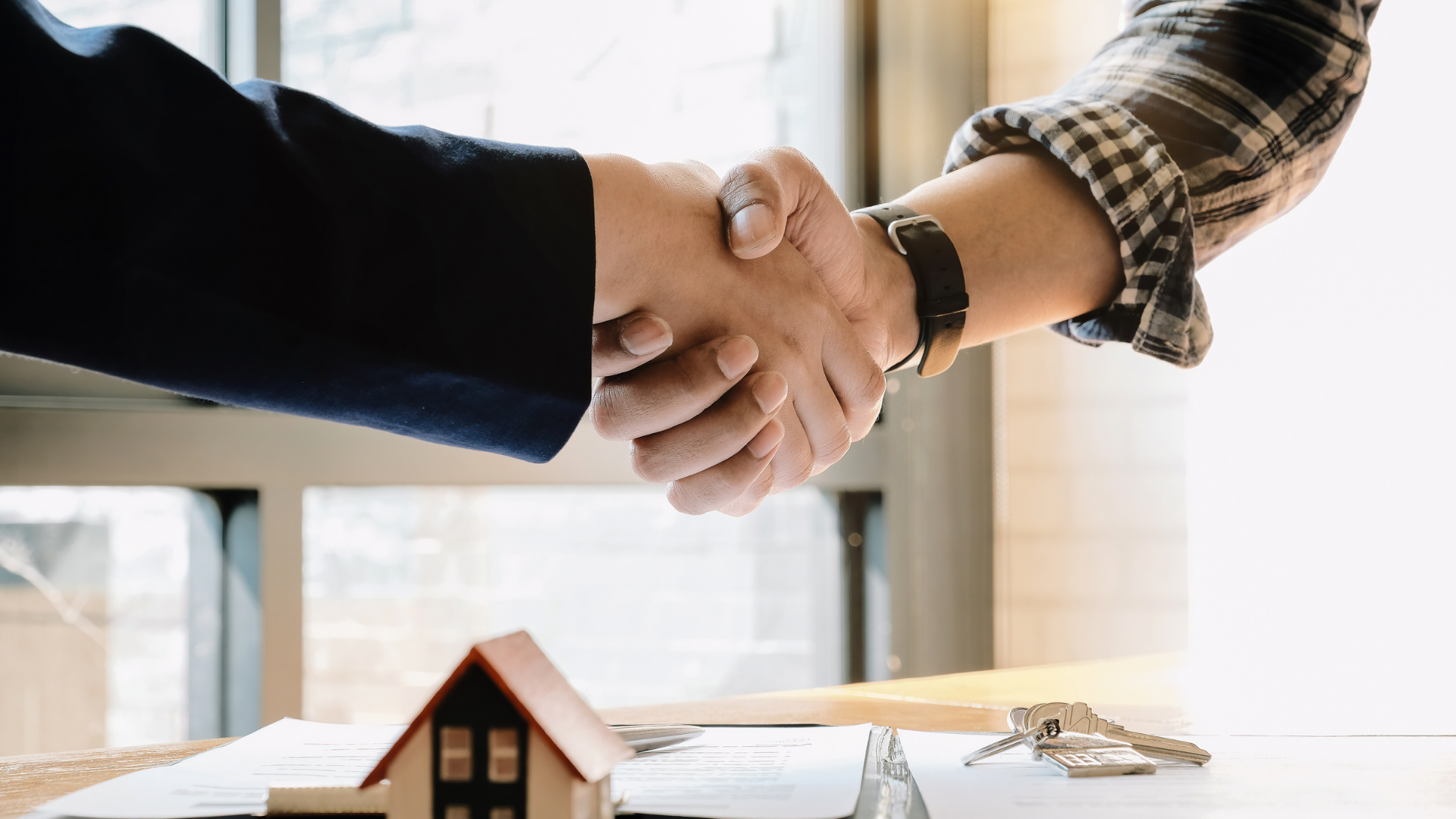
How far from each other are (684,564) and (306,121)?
1498mm

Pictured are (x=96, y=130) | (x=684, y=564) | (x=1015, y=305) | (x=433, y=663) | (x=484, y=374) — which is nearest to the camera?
(x=96, y=130)

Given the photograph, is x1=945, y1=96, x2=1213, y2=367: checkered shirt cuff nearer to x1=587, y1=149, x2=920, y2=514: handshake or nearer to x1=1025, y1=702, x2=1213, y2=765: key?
x1=587, y1=149, x2=920, y2=514: handshake

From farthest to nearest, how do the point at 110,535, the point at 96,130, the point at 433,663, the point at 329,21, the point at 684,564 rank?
1. the point at 684,564
2. the point at 433,663
3. the point at 329,21
4. the point at 110,535
5. the point at 96,130

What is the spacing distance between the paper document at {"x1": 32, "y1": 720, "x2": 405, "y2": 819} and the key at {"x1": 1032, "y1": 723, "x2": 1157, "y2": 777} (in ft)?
1.01

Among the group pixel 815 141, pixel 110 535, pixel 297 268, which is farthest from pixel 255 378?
pixel 815 141

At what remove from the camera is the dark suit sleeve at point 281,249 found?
522 mm

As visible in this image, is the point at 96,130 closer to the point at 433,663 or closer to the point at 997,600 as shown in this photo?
the point at 433,663

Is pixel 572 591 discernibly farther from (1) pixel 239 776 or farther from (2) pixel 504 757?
(2) pixel 504 757

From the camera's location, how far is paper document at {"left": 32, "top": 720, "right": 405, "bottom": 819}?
44 centimetres

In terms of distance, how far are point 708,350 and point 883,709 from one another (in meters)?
0.30

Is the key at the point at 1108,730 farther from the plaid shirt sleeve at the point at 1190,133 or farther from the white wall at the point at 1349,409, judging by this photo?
the white wall at the point at 1349,409

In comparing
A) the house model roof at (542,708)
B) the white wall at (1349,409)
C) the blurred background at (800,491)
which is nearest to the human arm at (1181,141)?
the blurred background at (800,491)

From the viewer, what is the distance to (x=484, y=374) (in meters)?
0.68

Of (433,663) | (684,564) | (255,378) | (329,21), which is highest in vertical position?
(329,21)
